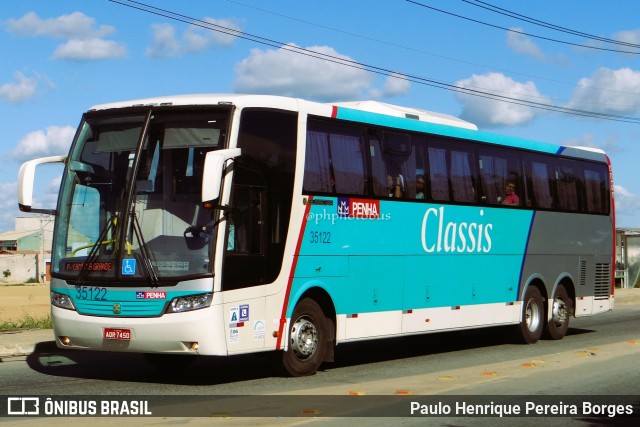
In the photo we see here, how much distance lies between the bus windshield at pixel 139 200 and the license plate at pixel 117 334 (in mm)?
602

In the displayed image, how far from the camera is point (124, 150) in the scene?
13.7 meters

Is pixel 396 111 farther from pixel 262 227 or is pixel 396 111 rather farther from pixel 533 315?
pixel 533 315

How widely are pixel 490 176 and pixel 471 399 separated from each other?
8298 millimetres

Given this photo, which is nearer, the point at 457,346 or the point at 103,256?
the point at 103,256

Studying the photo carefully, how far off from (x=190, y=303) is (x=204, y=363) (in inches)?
156

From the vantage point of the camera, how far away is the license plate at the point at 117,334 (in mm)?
13148

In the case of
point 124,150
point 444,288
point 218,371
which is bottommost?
point 218,371

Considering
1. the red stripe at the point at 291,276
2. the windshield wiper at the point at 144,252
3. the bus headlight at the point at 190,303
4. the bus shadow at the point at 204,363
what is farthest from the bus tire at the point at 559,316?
the windshield wiper at the point at 144,252

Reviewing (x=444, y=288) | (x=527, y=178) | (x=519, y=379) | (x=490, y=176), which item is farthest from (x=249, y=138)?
(x=527, y=178)

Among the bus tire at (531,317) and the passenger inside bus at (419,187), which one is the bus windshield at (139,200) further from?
the bus tire at (531,317)

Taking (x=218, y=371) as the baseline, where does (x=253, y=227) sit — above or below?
above

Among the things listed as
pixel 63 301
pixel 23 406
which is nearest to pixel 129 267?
pixel 63 301

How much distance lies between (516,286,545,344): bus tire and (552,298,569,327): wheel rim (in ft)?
1.55

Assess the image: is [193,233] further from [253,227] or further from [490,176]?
[490,176]
